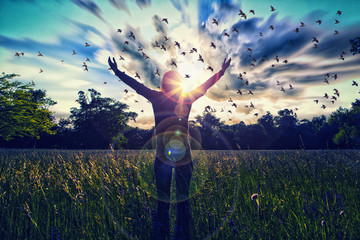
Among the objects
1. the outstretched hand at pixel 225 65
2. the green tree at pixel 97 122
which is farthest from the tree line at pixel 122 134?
the outstretched hand at pixel 225 65

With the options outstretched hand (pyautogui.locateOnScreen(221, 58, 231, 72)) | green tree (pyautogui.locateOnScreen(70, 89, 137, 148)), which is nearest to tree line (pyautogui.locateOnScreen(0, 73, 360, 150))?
green tree (pyautogui.locateOnScreen(70, 89, 137, 148))

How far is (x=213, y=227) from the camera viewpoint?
6.87ft

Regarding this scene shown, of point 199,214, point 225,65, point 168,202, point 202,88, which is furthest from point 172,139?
point 225,65

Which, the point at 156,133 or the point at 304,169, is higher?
the point at 156,133

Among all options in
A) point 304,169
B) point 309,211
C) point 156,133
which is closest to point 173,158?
point 156,133

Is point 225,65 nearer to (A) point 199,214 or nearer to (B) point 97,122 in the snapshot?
(A) point 199,214

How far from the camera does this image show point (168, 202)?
2.19 m

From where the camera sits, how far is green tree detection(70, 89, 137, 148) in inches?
1922

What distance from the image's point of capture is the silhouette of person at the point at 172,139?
7.09ft

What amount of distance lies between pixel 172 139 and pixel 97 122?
52.8 meters

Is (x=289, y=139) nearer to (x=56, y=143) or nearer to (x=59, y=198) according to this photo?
(x=59, y=198)

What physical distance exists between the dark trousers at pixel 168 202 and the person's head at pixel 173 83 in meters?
1.04

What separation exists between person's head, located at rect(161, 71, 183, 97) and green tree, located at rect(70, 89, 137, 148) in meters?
47.1

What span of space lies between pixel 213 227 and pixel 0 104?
20.5 m
